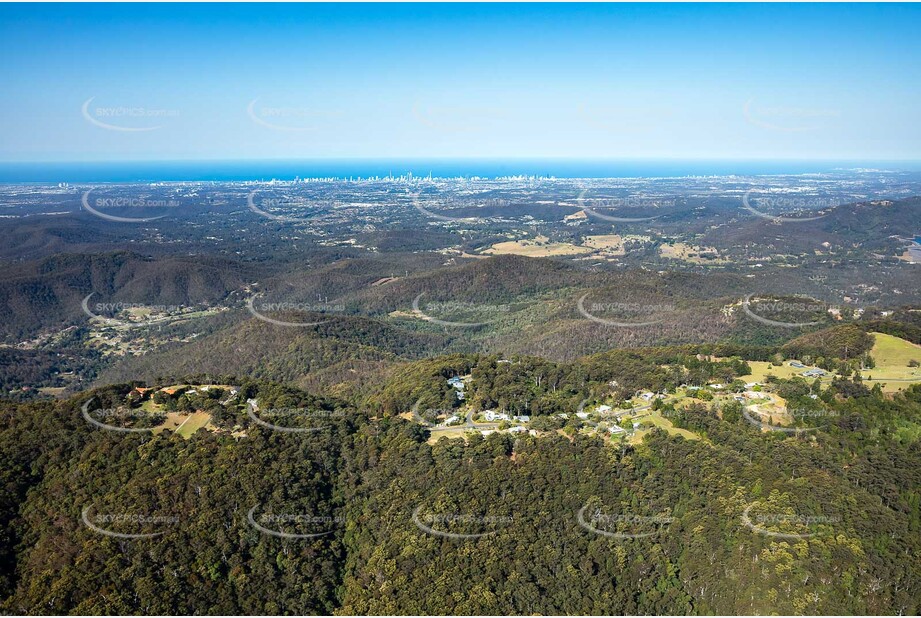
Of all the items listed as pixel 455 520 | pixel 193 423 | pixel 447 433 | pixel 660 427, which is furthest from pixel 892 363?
pixel 193 423

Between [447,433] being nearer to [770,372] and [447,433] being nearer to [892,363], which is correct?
[770,372]

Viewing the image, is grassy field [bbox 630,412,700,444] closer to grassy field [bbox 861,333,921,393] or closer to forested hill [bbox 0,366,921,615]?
forested hill [bbox 0,366,921,615]

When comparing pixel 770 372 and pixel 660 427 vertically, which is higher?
pixel 770 372

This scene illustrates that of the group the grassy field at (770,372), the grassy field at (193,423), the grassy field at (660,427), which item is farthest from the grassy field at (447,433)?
the grassy field at (770,372)

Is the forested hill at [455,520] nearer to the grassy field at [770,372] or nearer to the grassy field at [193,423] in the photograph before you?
the grassy field at [193,423]

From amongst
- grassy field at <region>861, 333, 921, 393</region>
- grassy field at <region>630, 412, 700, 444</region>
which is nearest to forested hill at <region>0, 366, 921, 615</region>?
grassy field at <region>630, 412, 700, 444</region>

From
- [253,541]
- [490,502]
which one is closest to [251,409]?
[253,541]

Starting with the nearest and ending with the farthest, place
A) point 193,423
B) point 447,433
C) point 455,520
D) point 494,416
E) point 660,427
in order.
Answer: point 455,520, point 193,423, point 660,427, point 447,433, point 494,416

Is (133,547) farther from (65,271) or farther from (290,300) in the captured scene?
(65,271)

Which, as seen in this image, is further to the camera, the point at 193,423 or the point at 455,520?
the point at 193,423

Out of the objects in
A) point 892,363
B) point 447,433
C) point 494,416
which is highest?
point 892,363

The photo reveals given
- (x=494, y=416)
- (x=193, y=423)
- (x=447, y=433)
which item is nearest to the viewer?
(x=193, y=423)
